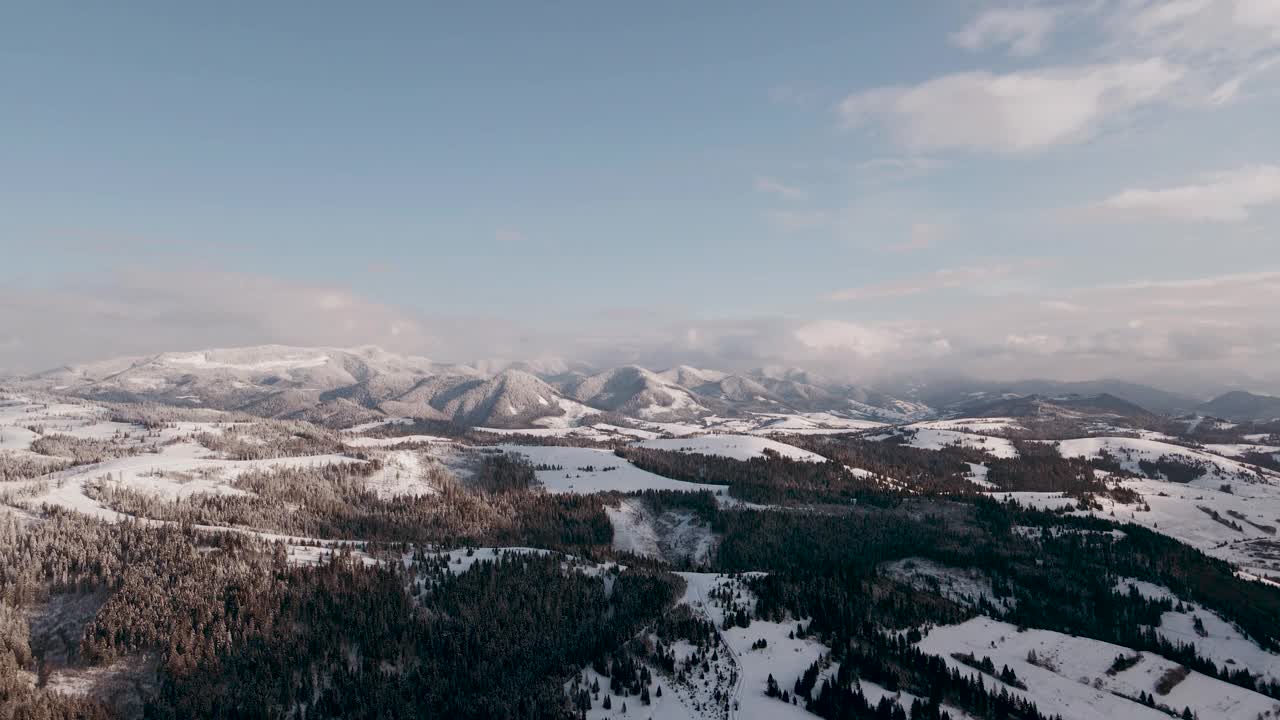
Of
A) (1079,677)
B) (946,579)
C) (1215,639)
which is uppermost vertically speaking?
(1079,677)

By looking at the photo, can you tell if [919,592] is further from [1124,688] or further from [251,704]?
[251,704]

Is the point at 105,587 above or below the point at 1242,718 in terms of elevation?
above

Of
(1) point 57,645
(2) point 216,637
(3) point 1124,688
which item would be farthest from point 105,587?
(3) point 1124,688

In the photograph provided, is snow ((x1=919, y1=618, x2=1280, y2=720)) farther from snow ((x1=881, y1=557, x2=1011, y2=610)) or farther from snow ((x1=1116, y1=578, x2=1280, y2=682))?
snow ((x1=881, y1=557, x2=1011, y2=610))

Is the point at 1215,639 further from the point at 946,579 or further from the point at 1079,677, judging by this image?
the point at 1079,677

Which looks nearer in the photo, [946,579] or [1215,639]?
[1215,639]

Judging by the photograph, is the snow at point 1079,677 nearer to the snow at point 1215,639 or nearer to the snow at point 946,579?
the snow at point 1215,639

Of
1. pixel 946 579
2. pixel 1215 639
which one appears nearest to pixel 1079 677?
pixel 1215 639

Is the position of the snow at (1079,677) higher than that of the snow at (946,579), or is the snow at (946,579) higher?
the snow at (1079,677)

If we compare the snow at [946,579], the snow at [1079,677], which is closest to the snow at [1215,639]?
the snow at [1079,677]
